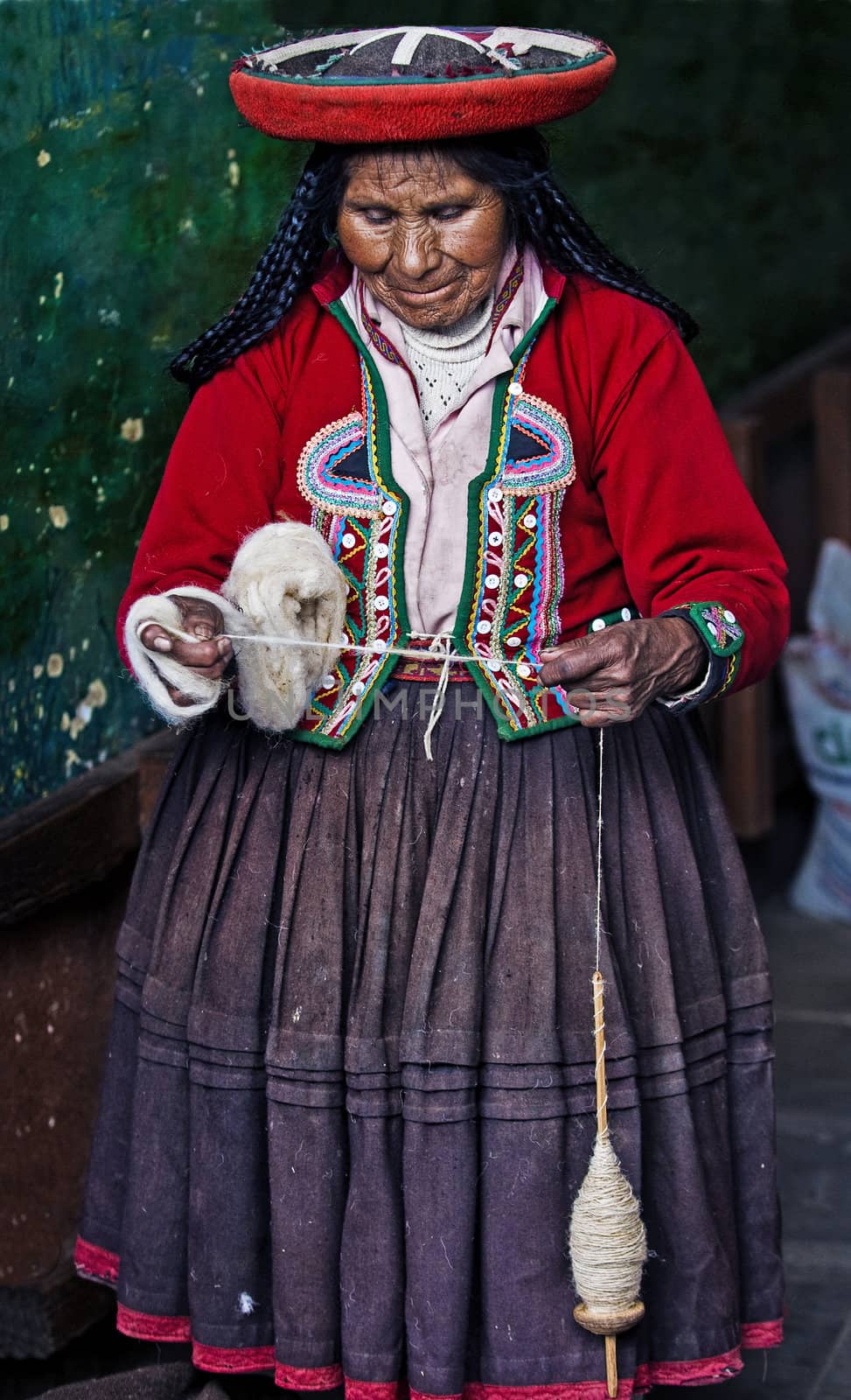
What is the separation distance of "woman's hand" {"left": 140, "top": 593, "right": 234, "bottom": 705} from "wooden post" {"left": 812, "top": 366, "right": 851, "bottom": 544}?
10.5ft

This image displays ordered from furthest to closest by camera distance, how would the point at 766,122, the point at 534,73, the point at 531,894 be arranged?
the point at 766,122
the point at 531,894
the point at 534,73

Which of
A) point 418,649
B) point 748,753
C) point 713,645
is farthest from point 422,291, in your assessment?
point 748,753

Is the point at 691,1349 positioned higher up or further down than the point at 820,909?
higher up

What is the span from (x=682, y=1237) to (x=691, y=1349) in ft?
0.46

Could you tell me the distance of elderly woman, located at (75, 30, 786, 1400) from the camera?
2.15m

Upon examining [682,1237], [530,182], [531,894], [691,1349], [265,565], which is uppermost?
[530,182]

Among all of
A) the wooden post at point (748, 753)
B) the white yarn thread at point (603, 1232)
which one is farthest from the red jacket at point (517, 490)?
the wooden post at point (748, 753)

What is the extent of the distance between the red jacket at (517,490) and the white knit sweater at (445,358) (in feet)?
0.18

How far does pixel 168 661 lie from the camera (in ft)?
6.81

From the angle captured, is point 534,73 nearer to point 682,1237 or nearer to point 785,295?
point 682,1237

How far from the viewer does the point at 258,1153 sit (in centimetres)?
227

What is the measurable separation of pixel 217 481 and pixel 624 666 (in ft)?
1.83

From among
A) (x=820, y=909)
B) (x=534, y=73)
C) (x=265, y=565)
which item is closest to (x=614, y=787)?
(x=265, y=565)

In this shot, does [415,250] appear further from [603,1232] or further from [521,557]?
[603,1232]
